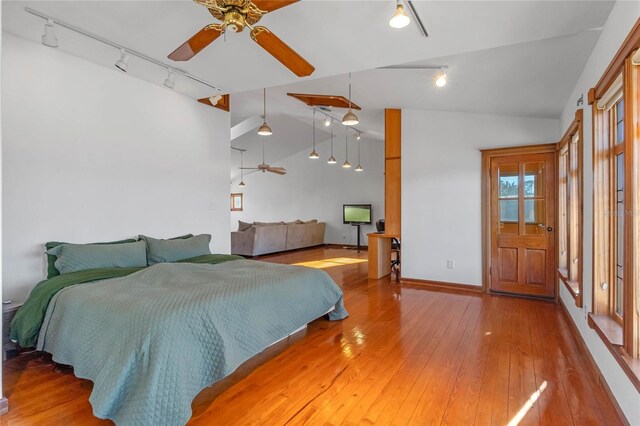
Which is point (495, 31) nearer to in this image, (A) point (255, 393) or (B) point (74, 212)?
(A) point (255, 393)

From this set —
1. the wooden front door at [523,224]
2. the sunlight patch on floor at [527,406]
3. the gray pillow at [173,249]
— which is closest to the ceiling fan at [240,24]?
the gray pillow at [173,249]

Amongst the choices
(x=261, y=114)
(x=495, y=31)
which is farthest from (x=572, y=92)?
(x=261, y=114)

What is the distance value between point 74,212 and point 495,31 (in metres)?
4.13

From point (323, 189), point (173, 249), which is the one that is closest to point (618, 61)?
point (173, 249)

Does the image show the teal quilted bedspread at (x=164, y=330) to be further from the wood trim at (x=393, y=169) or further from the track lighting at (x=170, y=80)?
the wood trim at (x=393, y=169)

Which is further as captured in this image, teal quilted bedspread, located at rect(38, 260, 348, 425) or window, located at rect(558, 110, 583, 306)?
window, located at rect(558, 110, 583, 306)

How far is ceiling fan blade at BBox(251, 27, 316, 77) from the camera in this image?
88.7 inches

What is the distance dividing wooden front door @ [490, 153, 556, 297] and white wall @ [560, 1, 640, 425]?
3.72 ft

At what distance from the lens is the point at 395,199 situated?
5.71 m

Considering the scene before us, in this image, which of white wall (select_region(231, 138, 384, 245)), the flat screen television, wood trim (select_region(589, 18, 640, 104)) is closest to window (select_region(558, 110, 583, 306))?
wood trim (select_region(589, 18, 640, 104))

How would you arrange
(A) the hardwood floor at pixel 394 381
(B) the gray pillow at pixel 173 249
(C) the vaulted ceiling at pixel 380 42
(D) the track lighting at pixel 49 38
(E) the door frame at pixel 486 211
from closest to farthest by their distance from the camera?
(A) the hardwood floor at pixel 394 381
(C) the vaulted ceiling at pixel 380 42
(D) the track lighting at pixel 49 38
(B) the gray pillow at pixel 173 249
(E) the door frame at pixel 486 211

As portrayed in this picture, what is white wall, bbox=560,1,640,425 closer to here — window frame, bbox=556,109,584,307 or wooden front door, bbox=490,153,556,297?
window frame, bbox=556,109,584,307

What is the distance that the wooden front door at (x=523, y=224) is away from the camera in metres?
4.49

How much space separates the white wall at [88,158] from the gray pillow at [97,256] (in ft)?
1.08
